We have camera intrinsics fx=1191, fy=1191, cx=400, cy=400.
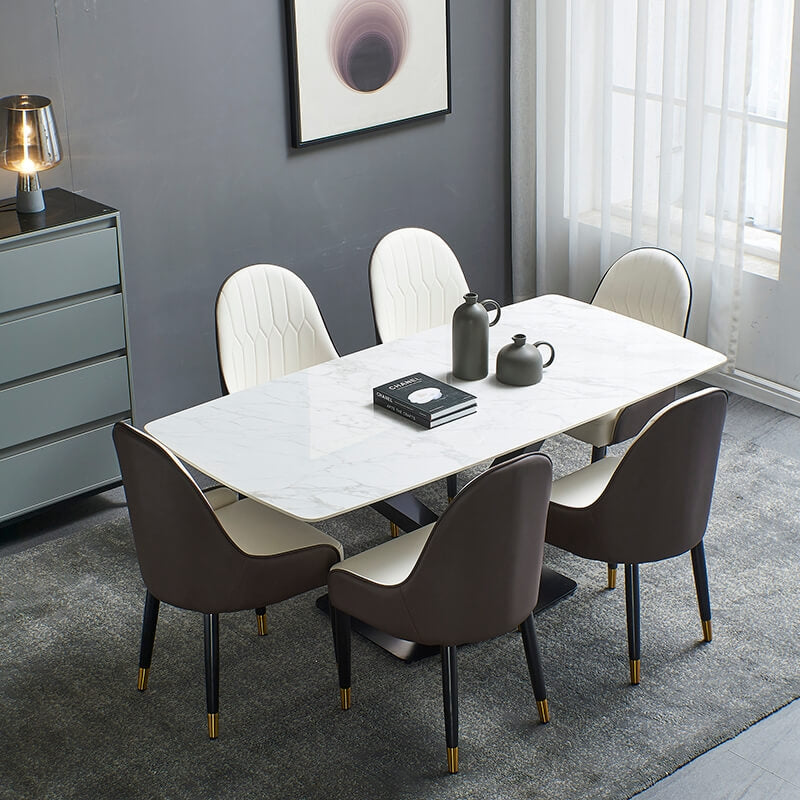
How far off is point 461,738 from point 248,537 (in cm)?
73

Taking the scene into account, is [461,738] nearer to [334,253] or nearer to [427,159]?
[334,253]

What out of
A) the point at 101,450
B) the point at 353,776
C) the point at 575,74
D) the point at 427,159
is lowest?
the point at 353,776

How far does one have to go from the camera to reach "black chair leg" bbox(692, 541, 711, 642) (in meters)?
3.15

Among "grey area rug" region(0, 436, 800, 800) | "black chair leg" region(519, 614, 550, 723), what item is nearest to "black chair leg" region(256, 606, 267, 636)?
"grey area rug" region(0, 436, 800, 800)

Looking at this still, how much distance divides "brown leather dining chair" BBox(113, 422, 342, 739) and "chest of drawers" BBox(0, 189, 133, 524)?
0.90 meters

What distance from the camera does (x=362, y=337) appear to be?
194 inches

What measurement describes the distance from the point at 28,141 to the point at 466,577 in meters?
1.94

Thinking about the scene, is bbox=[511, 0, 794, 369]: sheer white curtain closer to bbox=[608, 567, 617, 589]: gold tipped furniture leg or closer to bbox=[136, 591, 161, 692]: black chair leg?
bbox=[608, 567, 617, 589]: gold tipped furniture leg

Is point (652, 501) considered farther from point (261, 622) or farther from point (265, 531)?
point (261, 622)

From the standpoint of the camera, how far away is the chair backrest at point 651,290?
3.83 metres

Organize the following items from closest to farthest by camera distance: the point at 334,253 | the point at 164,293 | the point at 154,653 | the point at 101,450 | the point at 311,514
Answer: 1. the point at 311,514
2. the point at 154,653
3. the point at 101,450
4. the point at 164,293
5. the point at 334,253

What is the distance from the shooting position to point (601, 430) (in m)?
3.62

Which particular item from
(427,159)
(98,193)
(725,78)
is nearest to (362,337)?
(427,159)

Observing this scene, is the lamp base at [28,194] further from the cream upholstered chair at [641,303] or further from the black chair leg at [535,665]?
the black chair leg at [535,665]
